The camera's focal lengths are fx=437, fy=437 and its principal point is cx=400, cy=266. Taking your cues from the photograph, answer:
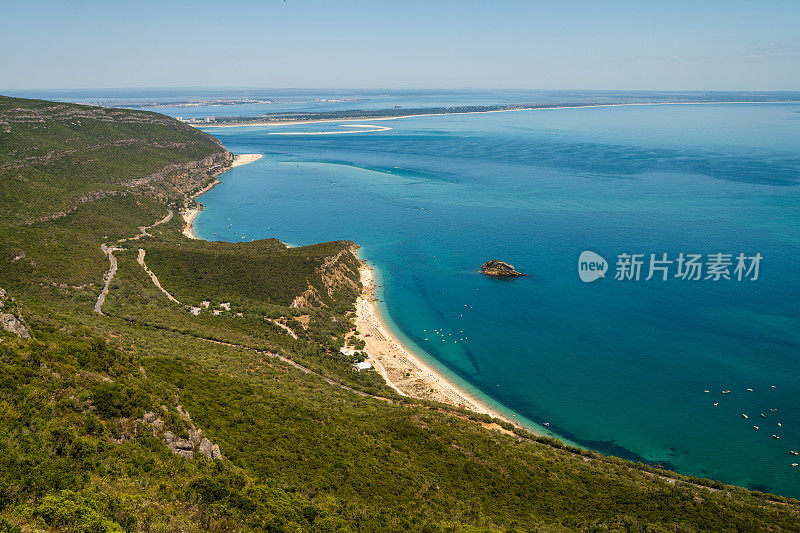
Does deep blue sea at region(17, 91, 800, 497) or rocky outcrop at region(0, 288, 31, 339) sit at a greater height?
rocky outcrop at region(0, 288, 31, 339)

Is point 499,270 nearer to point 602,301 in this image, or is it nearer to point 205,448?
point 602,301

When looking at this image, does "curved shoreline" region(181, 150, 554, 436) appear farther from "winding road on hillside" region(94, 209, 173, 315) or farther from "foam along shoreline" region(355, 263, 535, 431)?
"winding road on hillside" region(94, 209, 173, 315)

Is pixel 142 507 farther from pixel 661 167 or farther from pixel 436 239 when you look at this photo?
pixel 661 167

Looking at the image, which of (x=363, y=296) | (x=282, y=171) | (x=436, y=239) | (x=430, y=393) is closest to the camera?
(x=430, y=393)

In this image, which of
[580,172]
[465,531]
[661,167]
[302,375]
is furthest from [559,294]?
[661,167]

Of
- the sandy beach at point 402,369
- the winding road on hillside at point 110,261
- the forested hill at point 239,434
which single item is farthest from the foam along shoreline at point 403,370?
the winding road on hillside at point 110,261

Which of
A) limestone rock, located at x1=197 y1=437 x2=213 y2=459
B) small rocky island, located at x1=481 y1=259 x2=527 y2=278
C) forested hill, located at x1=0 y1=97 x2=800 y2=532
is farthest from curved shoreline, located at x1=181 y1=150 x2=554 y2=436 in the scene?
limestone rock, located at x1=197 y1=437 x2=213 y2=459

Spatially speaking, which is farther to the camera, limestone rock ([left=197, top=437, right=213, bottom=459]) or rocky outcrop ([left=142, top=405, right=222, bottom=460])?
limestone rock ([left=197, top=437, right=213, bottom=459])
